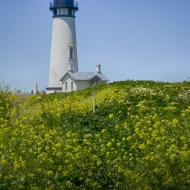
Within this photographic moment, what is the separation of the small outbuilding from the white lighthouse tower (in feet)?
1.55

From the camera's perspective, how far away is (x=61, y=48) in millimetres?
35812

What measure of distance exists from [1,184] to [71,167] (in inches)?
30.4

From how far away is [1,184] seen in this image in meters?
5.95

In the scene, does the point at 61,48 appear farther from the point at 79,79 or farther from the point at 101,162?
the point at 101,162

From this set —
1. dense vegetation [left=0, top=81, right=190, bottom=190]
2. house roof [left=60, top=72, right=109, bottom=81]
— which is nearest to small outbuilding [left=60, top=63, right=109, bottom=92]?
house roof [left=60, top=72, right=109, bottom=81]

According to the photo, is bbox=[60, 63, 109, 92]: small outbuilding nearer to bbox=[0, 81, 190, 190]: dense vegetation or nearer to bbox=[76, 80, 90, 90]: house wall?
bbox=[76, 80, 90, 90]: house wall

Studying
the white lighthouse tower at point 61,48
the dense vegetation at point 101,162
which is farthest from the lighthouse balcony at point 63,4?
the dense vegetation at point 101,162

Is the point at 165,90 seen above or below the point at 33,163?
above

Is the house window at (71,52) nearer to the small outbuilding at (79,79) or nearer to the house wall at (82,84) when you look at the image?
the small outbuilding at (79,79)

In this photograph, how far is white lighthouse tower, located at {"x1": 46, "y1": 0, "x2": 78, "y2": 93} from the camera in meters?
35.8

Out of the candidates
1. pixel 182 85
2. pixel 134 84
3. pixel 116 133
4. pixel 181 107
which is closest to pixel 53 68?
pixel 134 84

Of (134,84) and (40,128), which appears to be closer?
(40,128)

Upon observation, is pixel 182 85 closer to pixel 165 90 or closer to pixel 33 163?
pixel 165 90

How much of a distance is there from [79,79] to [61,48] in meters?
2.45
